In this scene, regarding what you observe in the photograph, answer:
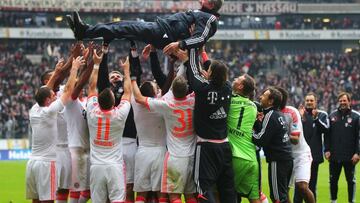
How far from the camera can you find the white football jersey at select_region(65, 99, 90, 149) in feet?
42.2

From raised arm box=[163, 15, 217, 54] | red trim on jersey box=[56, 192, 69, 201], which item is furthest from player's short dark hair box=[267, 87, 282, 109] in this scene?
red trim on jersey box=[56, 192, 69, 201]

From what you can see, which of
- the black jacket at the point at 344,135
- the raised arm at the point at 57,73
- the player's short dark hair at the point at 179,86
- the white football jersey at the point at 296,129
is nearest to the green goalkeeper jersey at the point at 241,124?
the player's short dark hair at the point at 179,86

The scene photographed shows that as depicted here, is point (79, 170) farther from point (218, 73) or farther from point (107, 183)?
point (218, 73)

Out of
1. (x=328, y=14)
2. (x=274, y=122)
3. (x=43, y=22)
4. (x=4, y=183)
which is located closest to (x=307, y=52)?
(x=328, y=14)

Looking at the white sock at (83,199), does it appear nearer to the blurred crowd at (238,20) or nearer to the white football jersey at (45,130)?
the white football jersey at (45,130)

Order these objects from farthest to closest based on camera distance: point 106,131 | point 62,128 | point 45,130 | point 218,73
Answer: point 62,128, point 45,130, point 106,131, point 218,73

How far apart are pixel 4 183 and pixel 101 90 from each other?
12.5 meters

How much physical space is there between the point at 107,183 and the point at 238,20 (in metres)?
55.7

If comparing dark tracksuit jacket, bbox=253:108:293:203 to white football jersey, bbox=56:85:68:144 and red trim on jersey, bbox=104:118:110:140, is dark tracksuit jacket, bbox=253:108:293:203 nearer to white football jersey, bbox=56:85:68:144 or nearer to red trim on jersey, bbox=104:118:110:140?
red trim on jersey, bbox=104:118:110:140

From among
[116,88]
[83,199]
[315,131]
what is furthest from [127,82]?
[315,131]

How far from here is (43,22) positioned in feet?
214

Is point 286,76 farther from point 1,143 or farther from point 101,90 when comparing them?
point 101,90

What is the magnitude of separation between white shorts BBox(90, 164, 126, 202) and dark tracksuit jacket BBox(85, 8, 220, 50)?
6.19 ft

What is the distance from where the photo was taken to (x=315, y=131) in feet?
55.7
